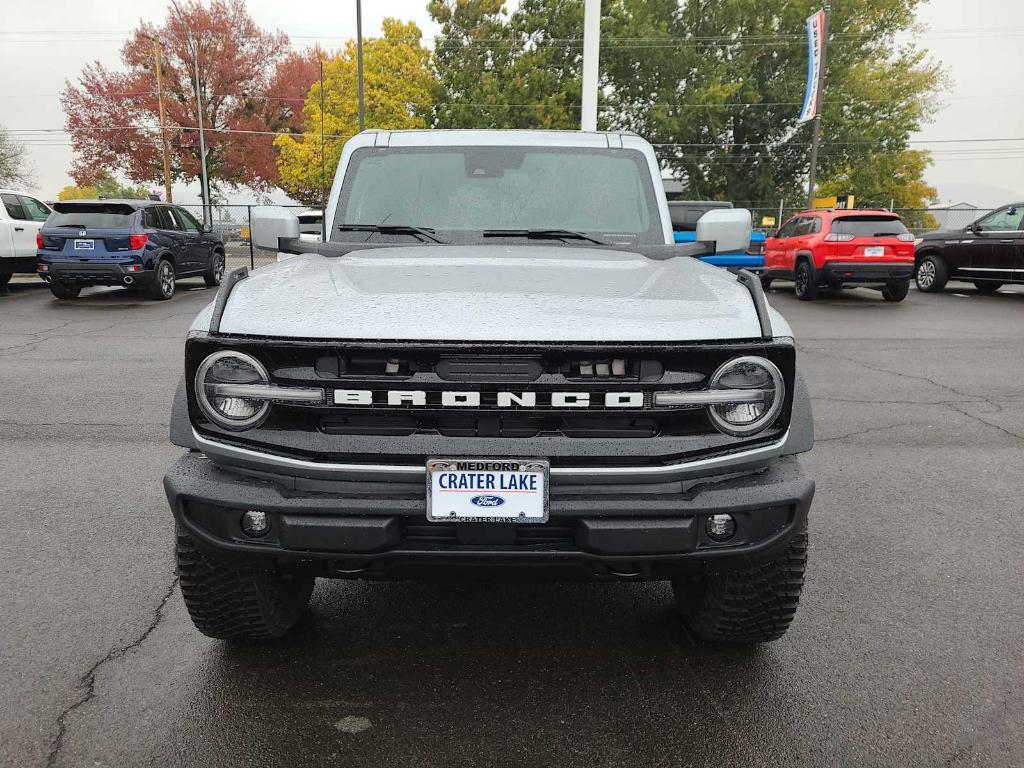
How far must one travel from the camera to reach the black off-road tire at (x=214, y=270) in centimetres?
1814

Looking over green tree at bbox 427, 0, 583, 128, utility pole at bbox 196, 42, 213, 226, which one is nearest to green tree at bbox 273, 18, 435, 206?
green tree at bbox 427, 0, 583, 128

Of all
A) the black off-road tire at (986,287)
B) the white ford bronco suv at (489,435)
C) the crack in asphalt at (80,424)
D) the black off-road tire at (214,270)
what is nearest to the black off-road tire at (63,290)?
the black off-road tire at (214,270)

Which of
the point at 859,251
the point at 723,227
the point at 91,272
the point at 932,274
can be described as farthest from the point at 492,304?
the point at 932,274

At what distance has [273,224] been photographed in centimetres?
360

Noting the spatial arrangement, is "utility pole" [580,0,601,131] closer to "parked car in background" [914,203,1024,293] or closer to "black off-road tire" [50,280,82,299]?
"parked car in background" [914,203,1024,293]

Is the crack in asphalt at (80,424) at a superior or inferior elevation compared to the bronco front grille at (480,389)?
inferior

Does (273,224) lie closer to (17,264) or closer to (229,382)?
(229,382)

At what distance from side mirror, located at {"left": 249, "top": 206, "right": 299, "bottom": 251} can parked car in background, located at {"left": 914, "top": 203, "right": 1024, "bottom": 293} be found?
621 inches

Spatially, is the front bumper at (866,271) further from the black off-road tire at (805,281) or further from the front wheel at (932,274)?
the front wheel at (932,274)

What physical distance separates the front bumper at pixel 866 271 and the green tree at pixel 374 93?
98.9 ft

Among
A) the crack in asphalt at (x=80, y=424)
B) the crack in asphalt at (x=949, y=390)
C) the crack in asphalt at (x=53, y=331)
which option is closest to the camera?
the crack in asphalt at (x=80, y=424)

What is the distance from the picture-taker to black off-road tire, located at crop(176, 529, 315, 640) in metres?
2.61

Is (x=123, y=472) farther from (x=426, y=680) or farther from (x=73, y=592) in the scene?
(x=426, y=680)

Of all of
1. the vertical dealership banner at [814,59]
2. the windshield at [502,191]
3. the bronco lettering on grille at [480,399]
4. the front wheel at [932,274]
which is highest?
the vertical dealership banner at [814,59]
